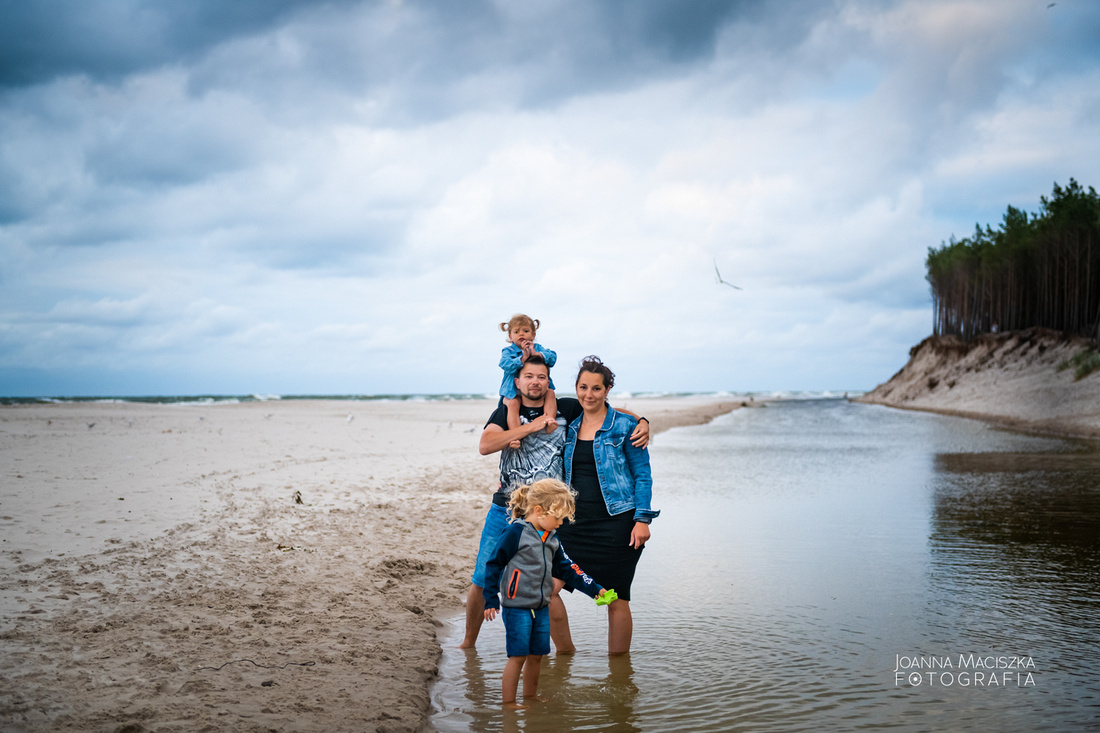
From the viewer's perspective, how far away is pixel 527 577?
3.70m

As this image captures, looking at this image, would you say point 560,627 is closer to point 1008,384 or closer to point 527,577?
point 527,577

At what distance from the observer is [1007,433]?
79.7ft

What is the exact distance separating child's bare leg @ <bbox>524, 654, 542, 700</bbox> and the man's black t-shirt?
3.19ft

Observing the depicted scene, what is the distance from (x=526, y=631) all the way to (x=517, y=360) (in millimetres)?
1671

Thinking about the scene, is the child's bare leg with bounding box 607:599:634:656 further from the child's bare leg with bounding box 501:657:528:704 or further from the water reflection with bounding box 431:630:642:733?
the child's bare leg with bounding box 501:657:528:704

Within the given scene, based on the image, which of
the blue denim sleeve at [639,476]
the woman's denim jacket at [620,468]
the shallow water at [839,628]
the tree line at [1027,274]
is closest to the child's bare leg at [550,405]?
the woman's denim jacket at [620,468]

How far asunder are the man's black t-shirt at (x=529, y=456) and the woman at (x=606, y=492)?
9 centimetres

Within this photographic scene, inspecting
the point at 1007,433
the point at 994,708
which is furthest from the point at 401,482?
the point at 1007,433

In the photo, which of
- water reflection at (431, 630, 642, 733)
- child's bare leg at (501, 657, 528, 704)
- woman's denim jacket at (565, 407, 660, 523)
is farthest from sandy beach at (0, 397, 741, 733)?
woman's denim jacket at (565, 407, 660, 523)

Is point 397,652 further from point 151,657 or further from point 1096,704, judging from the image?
point 1096,704

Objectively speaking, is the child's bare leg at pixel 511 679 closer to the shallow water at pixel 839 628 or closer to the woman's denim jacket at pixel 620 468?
the shallow water at pixel 839 628

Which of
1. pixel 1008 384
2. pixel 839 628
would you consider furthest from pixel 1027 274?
pixel 839 628

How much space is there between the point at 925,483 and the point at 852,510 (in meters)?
3.59

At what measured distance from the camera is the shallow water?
143 inches
